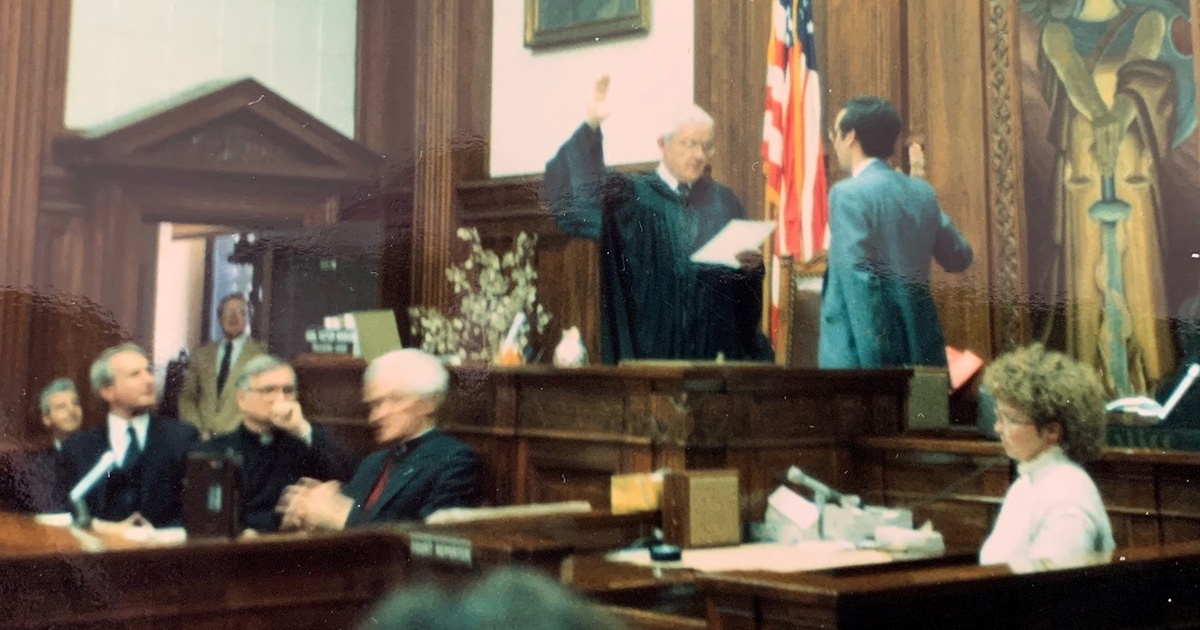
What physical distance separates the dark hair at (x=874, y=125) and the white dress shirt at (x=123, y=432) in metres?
2.61

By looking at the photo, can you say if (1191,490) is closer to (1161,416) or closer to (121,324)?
(1161,416)

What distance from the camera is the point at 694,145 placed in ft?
14.1

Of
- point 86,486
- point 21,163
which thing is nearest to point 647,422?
point 86,486

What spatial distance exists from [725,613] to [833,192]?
8.35ft

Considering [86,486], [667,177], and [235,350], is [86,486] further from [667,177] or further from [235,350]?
[667,177]

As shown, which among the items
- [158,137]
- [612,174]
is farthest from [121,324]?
[612,174]

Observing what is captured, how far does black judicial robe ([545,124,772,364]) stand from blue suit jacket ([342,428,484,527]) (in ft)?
2.48

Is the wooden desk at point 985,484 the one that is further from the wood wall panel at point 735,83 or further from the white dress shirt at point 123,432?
the white dress shirt at point 123,432

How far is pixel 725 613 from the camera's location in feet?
6.63

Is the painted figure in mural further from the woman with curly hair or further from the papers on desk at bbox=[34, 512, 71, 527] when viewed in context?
the papers on desk at bbox=[34, 512, 71, 527]

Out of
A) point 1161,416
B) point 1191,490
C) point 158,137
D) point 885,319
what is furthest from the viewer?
point 885,319

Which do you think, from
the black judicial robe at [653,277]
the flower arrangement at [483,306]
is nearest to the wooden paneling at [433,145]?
the flower arrangement at [483,306]

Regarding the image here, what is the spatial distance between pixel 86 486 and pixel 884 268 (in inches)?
100

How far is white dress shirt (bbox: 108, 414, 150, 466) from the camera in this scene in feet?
9.02
